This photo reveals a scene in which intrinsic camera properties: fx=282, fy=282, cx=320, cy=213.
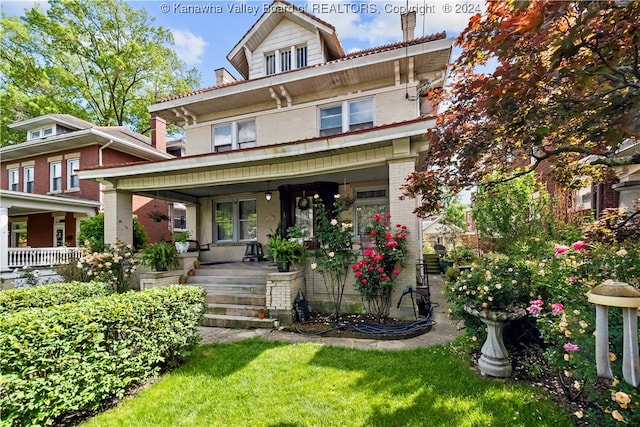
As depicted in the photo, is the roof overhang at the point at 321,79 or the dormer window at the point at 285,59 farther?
the dormer window at the point at 285,59

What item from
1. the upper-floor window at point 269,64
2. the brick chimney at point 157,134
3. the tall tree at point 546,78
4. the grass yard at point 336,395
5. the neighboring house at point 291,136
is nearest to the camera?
the tall tree at point 546,78

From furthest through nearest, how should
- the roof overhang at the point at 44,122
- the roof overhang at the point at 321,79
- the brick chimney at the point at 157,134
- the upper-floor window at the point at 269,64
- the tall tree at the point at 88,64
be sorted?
the tall tree at the point at 88,64, the brick chimney at the point at 157,134, the roof overhang at the point at 44,122, the upper-floor window at the point at 269,64, the roof overhang at the point at 321,79

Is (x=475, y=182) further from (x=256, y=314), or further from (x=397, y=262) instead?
(x=256, y=314)

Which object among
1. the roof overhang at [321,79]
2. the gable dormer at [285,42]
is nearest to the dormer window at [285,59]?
the gable dormer at [285,42]

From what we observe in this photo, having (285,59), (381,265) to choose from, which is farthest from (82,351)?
(285,59)

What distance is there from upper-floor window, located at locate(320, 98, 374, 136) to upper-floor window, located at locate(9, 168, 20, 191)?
18462 millimetres

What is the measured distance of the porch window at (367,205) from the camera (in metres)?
8.96

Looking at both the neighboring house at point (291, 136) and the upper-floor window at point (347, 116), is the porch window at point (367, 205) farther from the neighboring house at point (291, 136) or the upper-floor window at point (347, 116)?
the upper-floor window at point (347, 116)

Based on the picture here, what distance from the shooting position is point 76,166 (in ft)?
47.3

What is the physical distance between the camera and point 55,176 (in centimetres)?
1495

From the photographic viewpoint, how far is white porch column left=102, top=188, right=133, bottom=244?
8391mm

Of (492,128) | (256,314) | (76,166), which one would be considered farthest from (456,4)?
(76,166)

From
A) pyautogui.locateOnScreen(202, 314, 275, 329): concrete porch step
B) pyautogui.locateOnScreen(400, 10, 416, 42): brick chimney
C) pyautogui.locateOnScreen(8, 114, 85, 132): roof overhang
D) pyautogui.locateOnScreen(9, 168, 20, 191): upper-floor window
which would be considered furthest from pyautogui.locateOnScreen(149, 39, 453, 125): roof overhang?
pyautogui.locateOnScreen(9, 168, 20, 191): upper-floor window

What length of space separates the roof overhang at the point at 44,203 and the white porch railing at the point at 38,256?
1.87 metres
